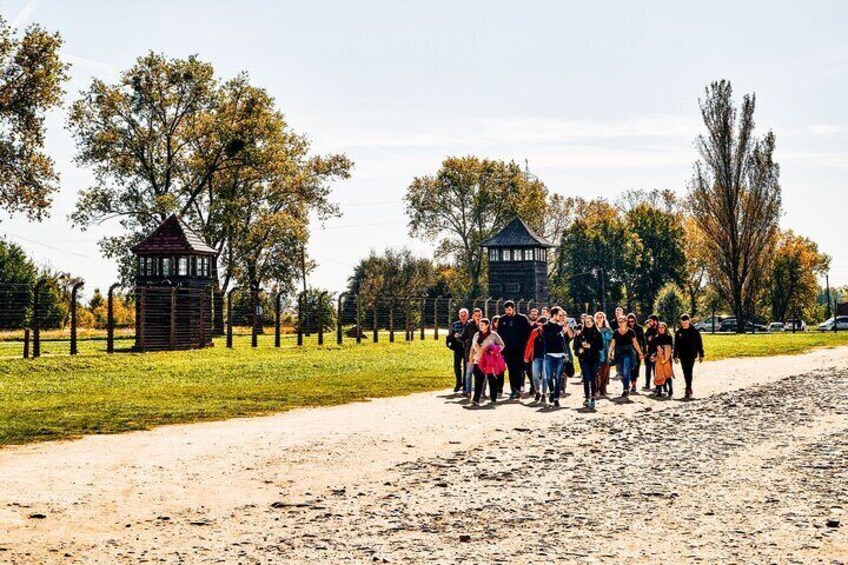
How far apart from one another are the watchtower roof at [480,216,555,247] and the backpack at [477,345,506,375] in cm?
6555

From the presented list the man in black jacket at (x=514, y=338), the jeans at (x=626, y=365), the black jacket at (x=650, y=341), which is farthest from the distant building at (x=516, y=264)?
the man in black jacket at (x=514, y=338)

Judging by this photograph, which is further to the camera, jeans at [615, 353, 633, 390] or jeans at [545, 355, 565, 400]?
jeans at [615, 353, 633, 390]

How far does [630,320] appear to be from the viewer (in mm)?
23859

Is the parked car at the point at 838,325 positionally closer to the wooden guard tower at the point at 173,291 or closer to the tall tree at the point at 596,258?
the tall tree at the point at 596,258

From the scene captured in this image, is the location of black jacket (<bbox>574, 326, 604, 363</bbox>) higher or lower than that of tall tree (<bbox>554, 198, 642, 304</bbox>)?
lower

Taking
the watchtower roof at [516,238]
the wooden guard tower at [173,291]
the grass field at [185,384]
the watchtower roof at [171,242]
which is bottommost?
the grass field at [185,384]

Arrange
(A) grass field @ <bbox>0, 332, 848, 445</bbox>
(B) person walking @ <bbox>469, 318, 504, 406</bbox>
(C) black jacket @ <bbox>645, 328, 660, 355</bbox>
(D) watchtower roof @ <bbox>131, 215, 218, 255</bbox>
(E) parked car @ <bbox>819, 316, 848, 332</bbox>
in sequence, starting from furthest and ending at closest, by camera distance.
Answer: (E) parked car @ <bbox>819, 316, 848, 332</bbox> < (D) watchtower roof @ <bbox>131, 215, 218, 255</bbox> < (C) black jacket @ <bbox>645, 328, 660, 355</bbox> < (B) person walking @ <bbox>469, 318, 504, 406</bbox> < (A) grass field @ <bbox>0, 332, 848, 445</bbox>

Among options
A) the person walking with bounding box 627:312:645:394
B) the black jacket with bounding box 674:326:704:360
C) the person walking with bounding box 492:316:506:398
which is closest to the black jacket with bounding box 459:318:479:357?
the person walking with bounding box 492:316:506:398

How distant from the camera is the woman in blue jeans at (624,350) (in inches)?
910

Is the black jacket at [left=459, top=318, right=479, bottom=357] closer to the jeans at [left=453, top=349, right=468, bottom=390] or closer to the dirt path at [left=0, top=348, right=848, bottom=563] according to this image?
the jeans at [left=453, top=349, right=468, bottom=390]

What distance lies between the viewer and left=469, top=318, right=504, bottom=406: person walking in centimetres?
2119

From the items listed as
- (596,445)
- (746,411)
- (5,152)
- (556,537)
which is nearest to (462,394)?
(746,411)

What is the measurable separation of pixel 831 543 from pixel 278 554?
453 centimetres

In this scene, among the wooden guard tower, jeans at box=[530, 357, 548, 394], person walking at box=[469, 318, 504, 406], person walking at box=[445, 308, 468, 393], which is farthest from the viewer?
the wooden guard tower
